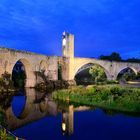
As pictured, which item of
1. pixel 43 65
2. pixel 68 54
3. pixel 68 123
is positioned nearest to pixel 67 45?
pixel 68 54

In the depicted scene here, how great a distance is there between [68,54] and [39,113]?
1709 inches

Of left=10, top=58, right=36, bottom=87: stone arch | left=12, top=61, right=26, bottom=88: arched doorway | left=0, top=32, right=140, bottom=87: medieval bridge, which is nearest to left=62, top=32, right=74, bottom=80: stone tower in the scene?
left=0, top=32, right=140, bottom=87: medieval bridge

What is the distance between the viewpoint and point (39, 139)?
18.5 m

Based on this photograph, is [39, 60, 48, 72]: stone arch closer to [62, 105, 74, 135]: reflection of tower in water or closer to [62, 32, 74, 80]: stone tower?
[62, 32, 74, 80]: stone tower

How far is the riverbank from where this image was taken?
2842 centimetres

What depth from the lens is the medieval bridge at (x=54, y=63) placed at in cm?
4800

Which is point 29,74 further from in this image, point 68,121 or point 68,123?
point 68,123

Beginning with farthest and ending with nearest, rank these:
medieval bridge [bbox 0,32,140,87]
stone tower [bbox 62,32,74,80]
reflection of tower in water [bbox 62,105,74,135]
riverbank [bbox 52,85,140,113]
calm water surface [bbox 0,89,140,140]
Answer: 1. stone tower [bbox 62,32,74,80]
2. medieval bridge [bbox 0,32,140,87]
3. riverbank [bbox 52,85,140,113]
4. reflection of tower in water [bbox 62,105,74,135]
5. calm water surface [bbox 0,89,140,140]

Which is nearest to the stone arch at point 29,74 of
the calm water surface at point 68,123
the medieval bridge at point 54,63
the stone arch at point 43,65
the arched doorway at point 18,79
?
the medieval bridge at point 54,63

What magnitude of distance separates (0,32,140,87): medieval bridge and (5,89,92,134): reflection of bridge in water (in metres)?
14.3

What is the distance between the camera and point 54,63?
64125mm

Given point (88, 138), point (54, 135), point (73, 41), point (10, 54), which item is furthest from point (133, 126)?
point (73, 41)

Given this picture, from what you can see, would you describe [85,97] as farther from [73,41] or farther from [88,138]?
[73,41]

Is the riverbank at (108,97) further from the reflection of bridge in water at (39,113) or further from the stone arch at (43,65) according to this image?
the stone arch at (43,65)
